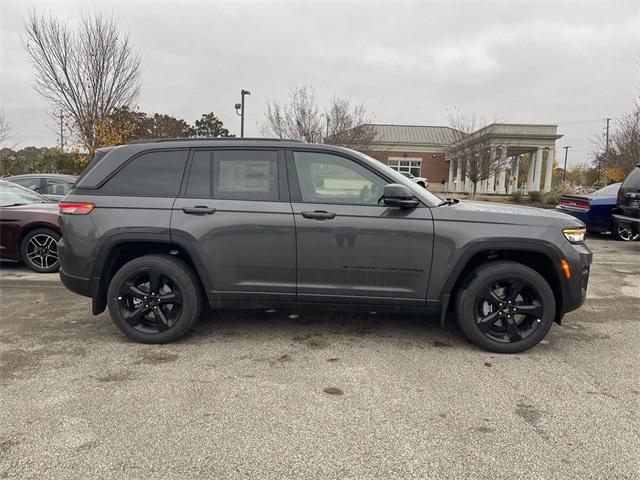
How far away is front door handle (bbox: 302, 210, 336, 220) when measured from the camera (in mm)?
3787

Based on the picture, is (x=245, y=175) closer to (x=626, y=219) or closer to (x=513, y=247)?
(x=513, y=247)

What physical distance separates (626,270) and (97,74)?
53.7ft

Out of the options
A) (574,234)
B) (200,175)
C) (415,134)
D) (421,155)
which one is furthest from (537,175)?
(200,175)

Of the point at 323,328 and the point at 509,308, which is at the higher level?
the point at 509,308

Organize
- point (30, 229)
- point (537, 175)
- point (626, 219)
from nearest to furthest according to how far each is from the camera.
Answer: point (30, 229)
point (626, 219)
point (537, 175)

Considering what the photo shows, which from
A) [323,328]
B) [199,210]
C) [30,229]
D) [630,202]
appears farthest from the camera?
[630,202]

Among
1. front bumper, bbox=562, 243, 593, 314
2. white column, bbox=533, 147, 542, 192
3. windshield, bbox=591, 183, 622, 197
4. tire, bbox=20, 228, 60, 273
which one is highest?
white column, bbox=533, 147, 542, 192

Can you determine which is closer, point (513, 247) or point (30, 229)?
point (513, 247)

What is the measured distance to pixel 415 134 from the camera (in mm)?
50750

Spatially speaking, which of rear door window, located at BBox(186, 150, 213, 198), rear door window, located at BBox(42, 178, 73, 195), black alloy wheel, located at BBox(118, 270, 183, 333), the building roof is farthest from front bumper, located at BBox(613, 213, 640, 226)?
the building roof

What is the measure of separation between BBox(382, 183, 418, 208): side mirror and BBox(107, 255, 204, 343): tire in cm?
182

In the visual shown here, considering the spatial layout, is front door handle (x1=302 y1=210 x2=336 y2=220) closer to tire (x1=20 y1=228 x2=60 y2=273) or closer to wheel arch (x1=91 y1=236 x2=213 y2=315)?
wheel arch (x1=91 y1=236 x2=213 y2=315)

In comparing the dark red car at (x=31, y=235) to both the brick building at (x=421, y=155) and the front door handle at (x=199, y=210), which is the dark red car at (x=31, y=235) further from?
the brick building at (x=421, y=155)

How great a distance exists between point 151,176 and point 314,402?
2.42 m
